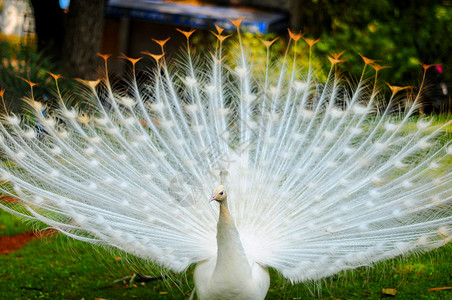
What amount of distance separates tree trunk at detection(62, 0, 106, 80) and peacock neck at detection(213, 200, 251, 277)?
200 inches

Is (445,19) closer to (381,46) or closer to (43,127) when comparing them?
(381,46)

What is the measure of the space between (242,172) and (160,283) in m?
1.45

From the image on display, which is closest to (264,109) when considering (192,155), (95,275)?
(192,155)

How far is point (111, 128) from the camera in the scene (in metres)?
4.08

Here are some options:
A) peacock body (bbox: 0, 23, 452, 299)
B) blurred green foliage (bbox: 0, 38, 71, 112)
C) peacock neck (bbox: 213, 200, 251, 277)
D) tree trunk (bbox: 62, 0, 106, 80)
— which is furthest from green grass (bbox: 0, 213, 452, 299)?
tree trunk (bbox: 62, 0, 106, 80)

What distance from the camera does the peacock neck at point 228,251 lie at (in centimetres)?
322

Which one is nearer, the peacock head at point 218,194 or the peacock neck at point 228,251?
the peacock head at point 218,194

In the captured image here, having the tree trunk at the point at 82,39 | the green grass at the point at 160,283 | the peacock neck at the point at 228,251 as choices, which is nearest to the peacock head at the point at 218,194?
the peacock neck at the point at 228,251

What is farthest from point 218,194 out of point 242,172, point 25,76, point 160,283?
point 25,76

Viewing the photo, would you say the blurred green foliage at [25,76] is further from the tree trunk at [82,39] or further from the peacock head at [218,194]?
the peacock head at [218,194]

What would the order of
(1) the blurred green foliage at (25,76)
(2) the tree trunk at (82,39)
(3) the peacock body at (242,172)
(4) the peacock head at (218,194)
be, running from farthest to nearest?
(2) the tree trunk at (82,39)
(1) the blurred green foliage at (25,76)
(3) the peacock body at (242,172)
(4) the peacock head at (218,194)

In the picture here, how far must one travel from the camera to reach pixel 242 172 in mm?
4098

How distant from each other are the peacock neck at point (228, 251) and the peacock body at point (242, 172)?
12 millimetres

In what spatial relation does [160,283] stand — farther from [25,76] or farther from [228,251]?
[25,76]
